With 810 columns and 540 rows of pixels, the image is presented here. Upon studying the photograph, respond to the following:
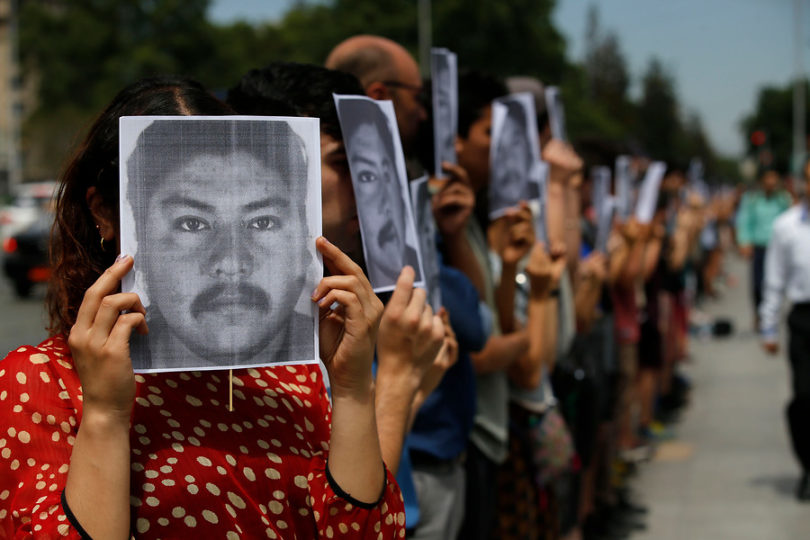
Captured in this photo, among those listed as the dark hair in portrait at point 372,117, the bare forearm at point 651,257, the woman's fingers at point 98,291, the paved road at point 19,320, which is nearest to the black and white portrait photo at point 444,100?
the dark hair in portrait at point 372,117

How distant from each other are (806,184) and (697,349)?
7148mm

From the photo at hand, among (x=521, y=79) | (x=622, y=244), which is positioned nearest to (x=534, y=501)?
(x=521, y=79)

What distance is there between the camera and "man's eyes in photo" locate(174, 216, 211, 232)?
158 centimetres

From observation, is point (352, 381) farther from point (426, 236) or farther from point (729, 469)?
point (729, 469)

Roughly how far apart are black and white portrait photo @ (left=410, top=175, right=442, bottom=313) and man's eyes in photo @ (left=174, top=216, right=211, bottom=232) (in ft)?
3.30

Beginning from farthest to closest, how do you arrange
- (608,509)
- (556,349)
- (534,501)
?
1. (608,509)
2. (556,349)
3. (534,501)

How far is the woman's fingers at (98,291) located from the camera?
4.78 feet

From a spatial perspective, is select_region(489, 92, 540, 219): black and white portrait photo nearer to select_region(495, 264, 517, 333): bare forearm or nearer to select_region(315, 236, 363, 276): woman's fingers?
select_region(495, 264, 517, 333): bare forearm

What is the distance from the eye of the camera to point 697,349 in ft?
45.0

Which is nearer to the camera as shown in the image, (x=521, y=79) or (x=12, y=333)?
(x=521, y=79)

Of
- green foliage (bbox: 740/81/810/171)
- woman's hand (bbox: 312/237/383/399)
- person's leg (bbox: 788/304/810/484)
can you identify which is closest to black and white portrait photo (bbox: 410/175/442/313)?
woman's hand (bbox: 312/237/383/399)

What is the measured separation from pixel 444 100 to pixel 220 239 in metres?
1.80

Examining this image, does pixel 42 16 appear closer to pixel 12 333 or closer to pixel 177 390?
pixel 12 333

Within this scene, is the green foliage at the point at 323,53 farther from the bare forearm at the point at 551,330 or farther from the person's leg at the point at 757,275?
the bare forearm at the point at 551,330
